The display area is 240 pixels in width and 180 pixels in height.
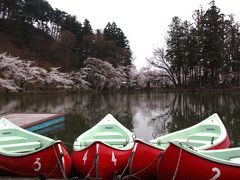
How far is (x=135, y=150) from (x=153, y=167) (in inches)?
19.5

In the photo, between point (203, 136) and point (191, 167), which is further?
point (203, 136)

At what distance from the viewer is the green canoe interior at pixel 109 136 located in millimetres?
8375

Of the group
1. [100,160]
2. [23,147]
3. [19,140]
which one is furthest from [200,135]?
[19,140]

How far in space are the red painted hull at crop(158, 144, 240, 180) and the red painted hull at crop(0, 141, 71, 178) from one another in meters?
2.05

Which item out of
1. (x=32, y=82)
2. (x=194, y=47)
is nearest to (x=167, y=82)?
(x=194, y=47)

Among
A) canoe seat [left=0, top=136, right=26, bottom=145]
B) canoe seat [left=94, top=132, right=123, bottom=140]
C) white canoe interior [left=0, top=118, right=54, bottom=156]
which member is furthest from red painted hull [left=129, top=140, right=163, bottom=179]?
canoe seat [left=0, top=136, right=26, bottom=145]

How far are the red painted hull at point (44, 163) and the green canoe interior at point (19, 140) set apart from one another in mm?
1196

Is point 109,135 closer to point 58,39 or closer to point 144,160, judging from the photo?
point 144,160

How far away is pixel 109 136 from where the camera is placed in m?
8.98

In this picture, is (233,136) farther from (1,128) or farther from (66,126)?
(1,128)

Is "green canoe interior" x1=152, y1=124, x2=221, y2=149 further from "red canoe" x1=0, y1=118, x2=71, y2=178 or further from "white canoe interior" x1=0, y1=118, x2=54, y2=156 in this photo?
"white canoe interior" x1=0, y1=118, x2=54, y2=156

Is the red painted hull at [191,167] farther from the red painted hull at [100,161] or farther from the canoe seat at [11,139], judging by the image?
the canoe seat at [11,139]

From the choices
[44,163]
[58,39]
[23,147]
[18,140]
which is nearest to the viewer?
[44,163]

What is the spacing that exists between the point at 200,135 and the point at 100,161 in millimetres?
3991
